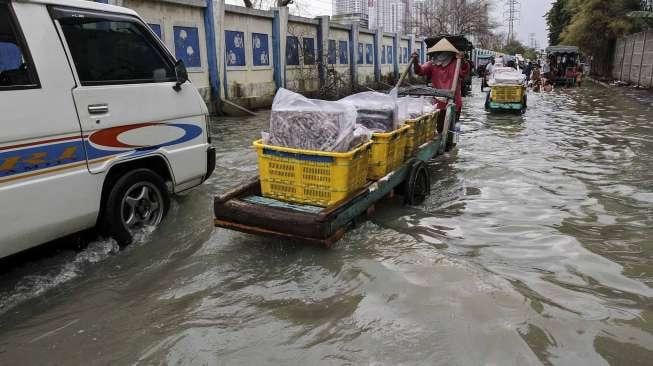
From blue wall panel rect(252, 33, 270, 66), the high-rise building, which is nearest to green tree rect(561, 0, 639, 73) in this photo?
the high-rise building

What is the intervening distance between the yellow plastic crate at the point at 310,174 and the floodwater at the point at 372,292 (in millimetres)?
496

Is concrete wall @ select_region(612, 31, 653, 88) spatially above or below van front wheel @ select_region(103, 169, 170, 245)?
above

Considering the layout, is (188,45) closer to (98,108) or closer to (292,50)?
(292,50)

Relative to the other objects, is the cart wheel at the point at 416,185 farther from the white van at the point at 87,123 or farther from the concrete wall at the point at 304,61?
the concrete wall at the point at 304,61

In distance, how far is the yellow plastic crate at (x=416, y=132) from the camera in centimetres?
586

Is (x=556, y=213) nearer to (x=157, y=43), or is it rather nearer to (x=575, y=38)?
(x=157, y=43)

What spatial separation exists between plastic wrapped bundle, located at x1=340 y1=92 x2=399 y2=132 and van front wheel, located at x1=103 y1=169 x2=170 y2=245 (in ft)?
6.78

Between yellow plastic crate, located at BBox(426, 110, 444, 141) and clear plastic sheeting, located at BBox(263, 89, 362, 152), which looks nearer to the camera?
A: clear plastic sheeting, located at BBox(263, 89, 362, 152)

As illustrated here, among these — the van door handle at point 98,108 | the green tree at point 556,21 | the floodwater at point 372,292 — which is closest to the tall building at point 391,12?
the green tree at point 556,21

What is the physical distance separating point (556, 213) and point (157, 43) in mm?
4641

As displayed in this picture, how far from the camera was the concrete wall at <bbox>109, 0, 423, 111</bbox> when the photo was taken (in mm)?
13273

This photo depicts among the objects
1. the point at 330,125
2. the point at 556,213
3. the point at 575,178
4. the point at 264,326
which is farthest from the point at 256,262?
the point at 575,178

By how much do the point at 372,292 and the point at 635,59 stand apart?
94.8 ft

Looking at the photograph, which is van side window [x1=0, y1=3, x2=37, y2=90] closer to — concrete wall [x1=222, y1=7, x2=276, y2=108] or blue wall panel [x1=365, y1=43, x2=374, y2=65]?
concrete wall [x1=222, y1=7, x2=276, y2=108]
